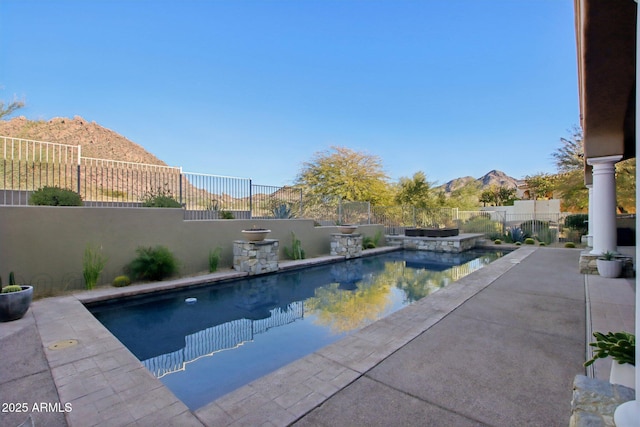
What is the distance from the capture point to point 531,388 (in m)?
2.30

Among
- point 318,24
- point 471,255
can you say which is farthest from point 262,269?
point 318,24

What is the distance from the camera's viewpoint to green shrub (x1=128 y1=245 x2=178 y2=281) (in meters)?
6.46

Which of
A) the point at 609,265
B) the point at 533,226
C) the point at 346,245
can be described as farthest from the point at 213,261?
the point at 533,226

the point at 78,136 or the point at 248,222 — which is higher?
the point at 78,136

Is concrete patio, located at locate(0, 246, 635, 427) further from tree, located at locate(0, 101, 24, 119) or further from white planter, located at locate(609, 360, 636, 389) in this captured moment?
tree, located at locate(0, 101, 24, 119)

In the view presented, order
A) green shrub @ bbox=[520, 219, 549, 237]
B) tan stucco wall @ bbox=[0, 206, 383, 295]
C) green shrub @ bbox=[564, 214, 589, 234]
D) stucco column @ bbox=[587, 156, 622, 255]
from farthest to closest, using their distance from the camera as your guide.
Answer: green shrub @ bbox=[520, 219, 549, 237] < green shrub @ bbox=[564, 214, 589, 234] < stucco column @ bbox=[587, 156, 622, 255] < tan stucco wall @ bbox=[0, 206, 383, 295]

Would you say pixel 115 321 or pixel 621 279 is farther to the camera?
pixel 621 279

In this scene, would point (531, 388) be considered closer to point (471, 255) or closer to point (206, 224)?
point (206, 224)

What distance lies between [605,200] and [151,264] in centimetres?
980

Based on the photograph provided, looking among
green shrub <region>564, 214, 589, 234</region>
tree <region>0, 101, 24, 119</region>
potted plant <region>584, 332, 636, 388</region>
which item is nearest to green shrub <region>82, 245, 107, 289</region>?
tree <region>0, 101, 24, 119</region>

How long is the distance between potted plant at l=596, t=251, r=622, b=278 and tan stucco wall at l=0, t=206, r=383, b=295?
8.68 meters

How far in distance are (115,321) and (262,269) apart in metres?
3.61

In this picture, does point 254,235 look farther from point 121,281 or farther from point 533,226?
point 533,226

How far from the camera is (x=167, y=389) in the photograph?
7.77ft
